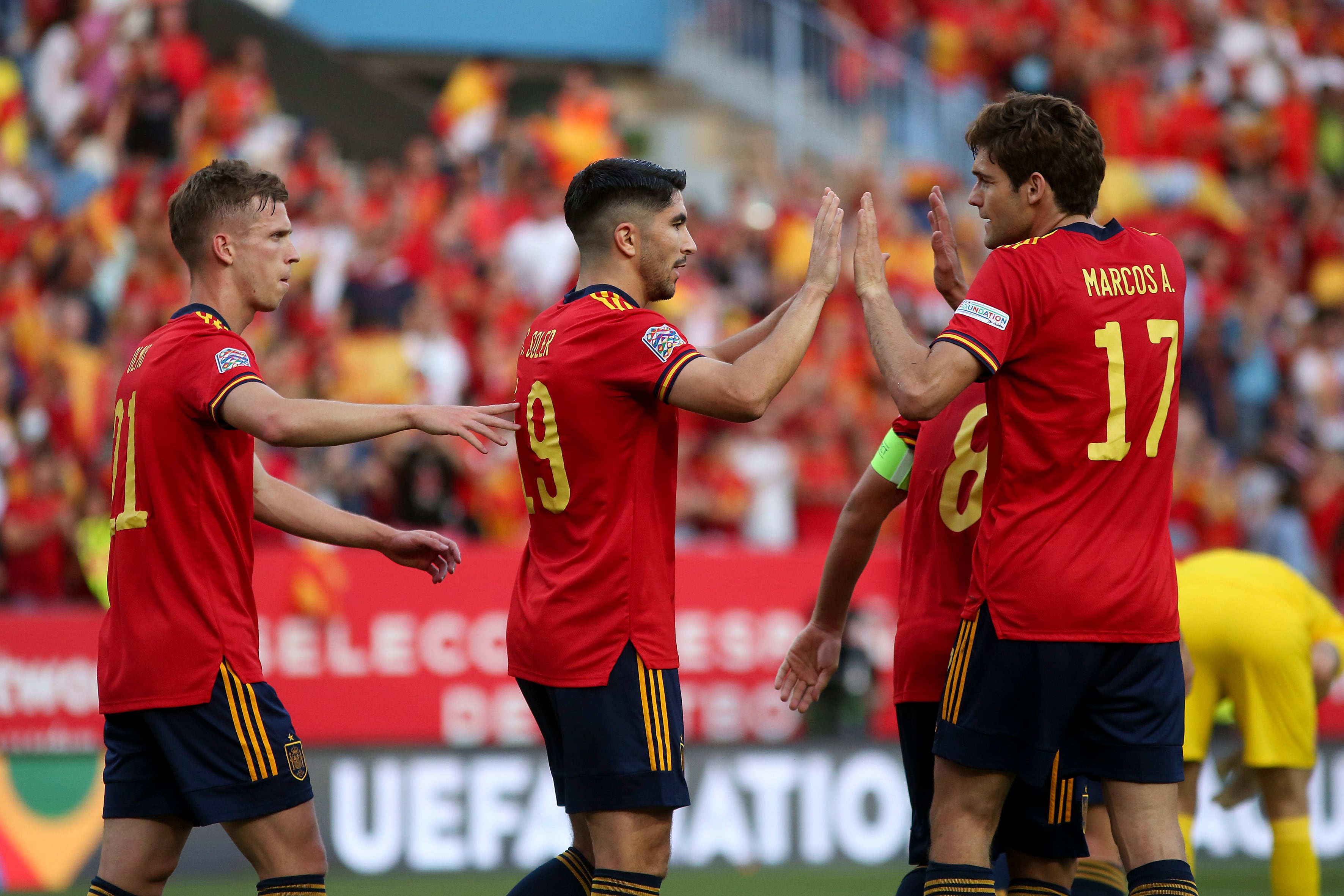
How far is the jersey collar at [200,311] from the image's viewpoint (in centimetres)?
446

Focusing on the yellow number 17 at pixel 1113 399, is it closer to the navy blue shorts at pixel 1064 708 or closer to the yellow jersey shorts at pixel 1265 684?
the navy blue shorts at pixel 1064 708

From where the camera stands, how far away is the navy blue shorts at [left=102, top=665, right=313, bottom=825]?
4234 millimetres

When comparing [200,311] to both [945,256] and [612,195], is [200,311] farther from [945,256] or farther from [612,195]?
[945,256]

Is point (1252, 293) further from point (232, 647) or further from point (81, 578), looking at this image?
point (232, 647)

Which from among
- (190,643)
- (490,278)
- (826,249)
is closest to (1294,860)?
(826,249)

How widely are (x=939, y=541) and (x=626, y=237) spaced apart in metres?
1.24

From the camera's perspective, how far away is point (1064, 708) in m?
4.21

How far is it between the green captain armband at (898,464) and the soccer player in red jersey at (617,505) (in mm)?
723

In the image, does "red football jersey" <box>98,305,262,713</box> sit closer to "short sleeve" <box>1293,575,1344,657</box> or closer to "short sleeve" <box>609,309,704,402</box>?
"short sleeve" <box>609,309,704,402</box>

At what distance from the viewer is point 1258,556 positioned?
676 centimetres

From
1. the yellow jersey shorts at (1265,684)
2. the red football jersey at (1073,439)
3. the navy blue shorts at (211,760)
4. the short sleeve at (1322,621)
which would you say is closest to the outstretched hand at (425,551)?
the navy blue shorts at (211,760)

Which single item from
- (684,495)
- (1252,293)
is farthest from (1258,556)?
(1252,293)

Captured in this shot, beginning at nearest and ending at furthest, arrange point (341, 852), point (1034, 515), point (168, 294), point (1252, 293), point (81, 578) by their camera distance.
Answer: point (1034, 515) < point (341, 852) < point (81, 578) < point (168, 294) < point (1252, 293)

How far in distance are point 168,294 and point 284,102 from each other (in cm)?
484
